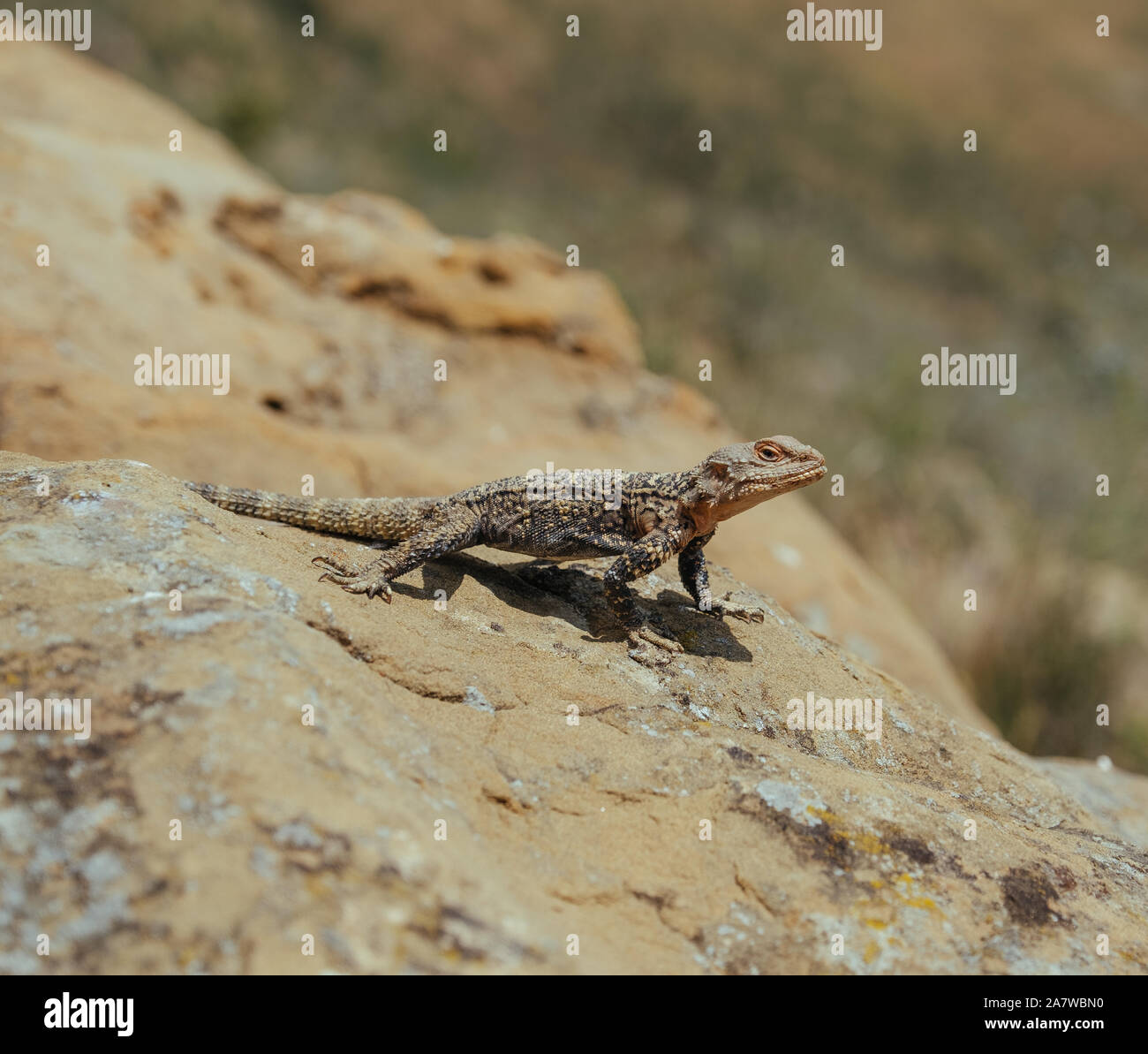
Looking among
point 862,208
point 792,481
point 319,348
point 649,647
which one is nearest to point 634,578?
point 649,647

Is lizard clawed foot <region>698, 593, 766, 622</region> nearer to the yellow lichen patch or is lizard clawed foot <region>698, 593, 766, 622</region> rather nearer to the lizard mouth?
the lizard mouth

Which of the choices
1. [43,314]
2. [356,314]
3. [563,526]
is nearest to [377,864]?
[563,526]

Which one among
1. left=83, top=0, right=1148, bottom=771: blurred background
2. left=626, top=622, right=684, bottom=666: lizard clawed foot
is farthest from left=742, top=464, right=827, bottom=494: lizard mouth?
left=83, top=0, right=1148, bottom=771: blurred background

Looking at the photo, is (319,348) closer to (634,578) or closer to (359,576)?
(359,576)

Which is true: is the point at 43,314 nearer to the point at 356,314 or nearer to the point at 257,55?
the point at 356,314

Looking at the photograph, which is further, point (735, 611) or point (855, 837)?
point (735, 611)

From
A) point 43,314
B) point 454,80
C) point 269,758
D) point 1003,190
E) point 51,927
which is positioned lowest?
point 51,927

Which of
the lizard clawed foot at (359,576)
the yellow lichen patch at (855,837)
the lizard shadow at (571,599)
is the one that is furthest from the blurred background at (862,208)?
the lizard clawed foot at (359,576)
